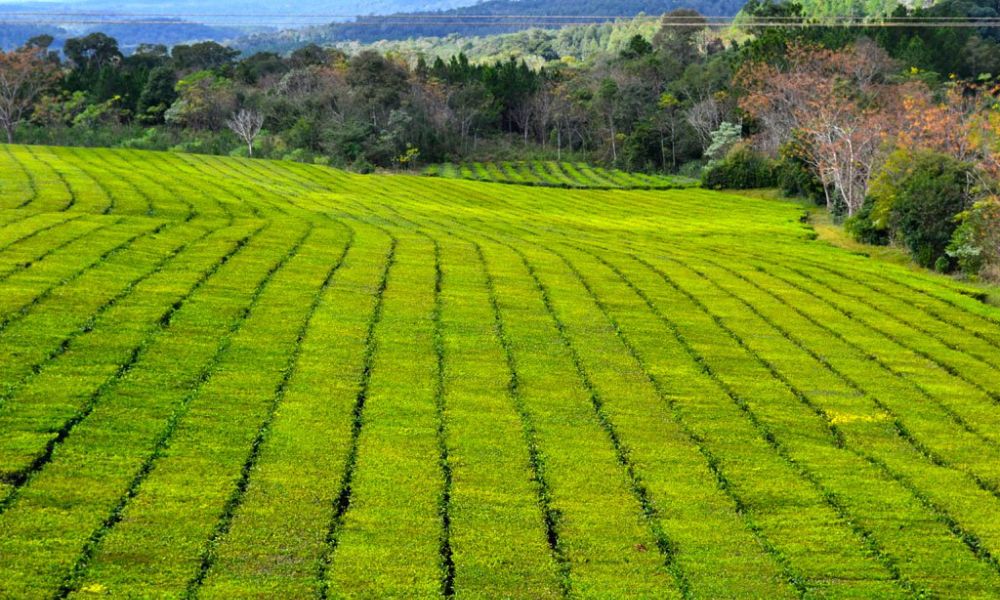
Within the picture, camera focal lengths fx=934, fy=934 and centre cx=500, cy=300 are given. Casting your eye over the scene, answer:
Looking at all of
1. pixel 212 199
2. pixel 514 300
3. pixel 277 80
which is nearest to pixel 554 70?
pixel 277 80

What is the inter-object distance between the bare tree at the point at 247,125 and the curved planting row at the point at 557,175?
1812cm

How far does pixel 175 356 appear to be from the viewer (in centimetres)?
1917

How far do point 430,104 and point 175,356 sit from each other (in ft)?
328

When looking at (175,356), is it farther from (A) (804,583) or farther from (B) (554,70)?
(B) (554,70)

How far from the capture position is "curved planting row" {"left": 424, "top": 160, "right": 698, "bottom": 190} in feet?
294

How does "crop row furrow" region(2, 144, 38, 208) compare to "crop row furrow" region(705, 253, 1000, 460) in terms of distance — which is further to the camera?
"crop row furrow" region(2, 144, 38, 208)

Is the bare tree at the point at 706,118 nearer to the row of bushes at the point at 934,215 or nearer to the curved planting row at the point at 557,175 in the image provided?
the curved planting row at the point at 557,175

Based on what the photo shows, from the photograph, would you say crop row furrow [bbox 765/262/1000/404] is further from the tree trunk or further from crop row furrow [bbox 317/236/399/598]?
the tree trunk

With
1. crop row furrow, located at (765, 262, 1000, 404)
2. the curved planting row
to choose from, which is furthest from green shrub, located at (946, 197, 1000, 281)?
the curved planting row

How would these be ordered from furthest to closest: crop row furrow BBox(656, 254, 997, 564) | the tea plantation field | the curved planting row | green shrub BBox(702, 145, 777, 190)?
the curved planting row
green shrub BBox(702, 145, 777, 190)
crop row furrow BBox(656, 254, 997, 564)
the tea plantation field

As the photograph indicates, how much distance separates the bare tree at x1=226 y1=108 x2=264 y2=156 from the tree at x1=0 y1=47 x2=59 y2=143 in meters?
21.1

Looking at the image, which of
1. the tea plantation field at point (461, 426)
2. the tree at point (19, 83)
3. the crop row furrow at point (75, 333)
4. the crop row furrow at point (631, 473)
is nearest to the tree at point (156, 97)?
the tree at point (19, 83)

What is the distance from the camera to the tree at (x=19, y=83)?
3760 inches

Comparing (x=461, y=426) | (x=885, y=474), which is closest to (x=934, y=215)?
(x=885, y=474)
